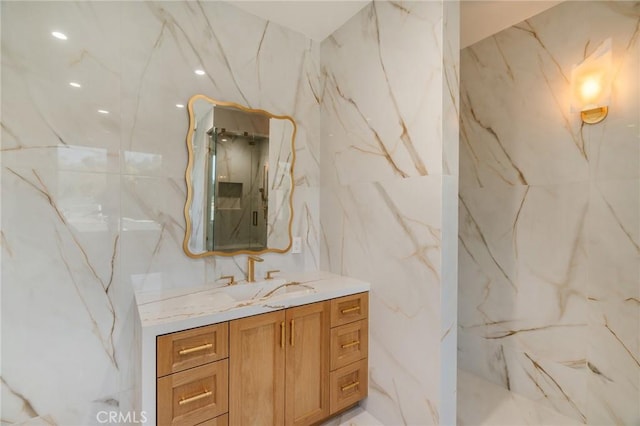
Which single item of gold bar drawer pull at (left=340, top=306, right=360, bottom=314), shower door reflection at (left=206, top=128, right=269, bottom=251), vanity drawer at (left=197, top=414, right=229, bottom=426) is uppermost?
shower door reflection at (left=206, top=128, right=269, bottom=251)

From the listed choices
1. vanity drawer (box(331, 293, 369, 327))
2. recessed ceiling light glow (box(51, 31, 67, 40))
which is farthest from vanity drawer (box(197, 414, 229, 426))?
recessed ceiling light glow (box(51, 31, 67, 40))

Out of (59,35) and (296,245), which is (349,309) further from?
(59,35)

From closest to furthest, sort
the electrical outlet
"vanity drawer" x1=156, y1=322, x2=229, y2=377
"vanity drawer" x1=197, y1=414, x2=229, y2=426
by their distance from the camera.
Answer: "vanity drawer" x1=156, y1=322, x2=229, y2=377, "vanity drawer" x1=197, y1=414, x2=229, y2=426, the electrical outlet

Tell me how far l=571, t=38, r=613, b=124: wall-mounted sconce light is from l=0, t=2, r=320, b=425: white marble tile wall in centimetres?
228

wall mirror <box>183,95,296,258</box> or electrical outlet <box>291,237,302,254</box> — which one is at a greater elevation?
wall mirror <box>183,95,296,258</box>

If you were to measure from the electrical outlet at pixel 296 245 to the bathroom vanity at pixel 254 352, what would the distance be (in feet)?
0.94

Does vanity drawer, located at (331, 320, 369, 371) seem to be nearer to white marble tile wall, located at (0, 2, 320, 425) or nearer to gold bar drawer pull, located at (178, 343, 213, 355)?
gold bar drawer pull, located at (178, 343, 213, 355)

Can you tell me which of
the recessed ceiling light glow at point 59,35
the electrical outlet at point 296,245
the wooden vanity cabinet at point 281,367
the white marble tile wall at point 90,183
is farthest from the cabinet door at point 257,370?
the recessed ceiling light glow at point 59,35

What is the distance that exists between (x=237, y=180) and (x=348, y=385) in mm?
1500

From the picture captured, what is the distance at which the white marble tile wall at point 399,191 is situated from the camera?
59.7 inches

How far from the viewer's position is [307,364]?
1610mm

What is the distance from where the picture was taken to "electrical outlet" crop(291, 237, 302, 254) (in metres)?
2.17

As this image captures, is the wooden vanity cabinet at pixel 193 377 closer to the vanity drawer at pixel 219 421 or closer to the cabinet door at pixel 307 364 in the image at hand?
Result: the vanity drawer at pixel 219 421

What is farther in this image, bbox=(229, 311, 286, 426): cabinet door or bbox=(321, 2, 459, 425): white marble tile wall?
bbox=(321, 2, 459, 425): white marble tile wall
